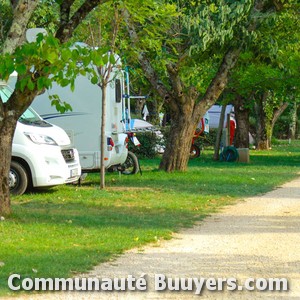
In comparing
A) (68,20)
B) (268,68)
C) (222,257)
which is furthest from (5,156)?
(268,68)

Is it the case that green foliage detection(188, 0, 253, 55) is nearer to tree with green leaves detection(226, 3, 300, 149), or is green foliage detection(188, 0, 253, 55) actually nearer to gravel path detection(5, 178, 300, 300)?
tree with green leaves detection(226, 3, 300, 149)

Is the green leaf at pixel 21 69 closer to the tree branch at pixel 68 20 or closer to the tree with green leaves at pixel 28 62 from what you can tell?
the tree with green leaves at pixel 28 62

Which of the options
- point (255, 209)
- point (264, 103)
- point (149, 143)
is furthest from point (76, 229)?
point (264, 103)

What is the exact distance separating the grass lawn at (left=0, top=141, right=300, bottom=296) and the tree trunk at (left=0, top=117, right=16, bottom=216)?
8.2 inches

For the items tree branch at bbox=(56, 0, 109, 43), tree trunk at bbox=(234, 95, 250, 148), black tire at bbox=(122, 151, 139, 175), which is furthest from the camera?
tree trunk at bbox=(234, 95, 250, 148)

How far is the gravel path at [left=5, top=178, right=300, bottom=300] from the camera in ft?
27.2

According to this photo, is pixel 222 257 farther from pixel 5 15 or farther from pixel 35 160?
pixel 5 15

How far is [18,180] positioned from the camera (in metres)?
17.2

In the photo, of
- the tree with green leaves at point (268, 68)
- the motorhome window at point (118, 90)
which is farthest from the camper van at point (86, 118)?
the tree with green leaves at point (268, 68)

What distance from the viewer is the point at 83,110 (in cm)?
2036

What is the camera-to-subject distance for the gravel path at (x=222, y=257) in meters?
8.28

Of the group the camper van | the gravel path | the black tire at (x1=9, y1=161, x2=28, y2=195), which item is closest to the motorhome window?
the camper van

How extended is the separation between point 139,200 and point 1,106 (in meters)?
4.75

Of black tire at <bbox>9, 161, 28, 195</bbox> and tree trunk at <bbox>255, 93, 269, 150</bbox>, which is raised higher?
tree trunk at <bbox>255, 93, 269, 150</bbox>
